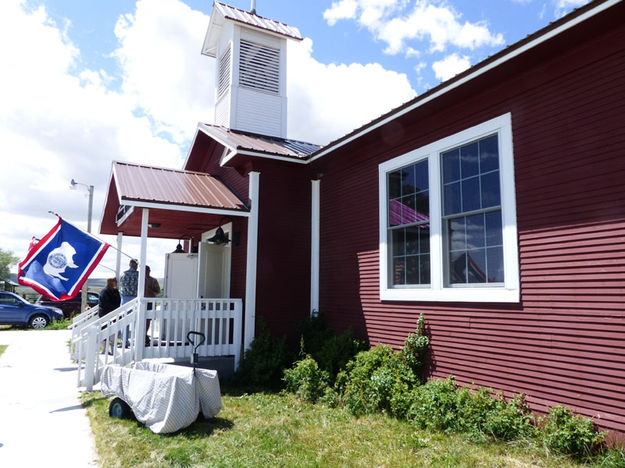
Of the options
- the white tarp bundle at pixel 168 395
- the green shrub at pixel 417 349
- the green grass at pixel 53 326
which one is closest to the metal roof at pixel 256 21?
the green shrub at pixel 417 349

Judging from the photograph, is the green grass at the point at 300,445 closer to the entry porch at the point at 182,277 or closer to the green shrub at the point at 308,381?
the green shrub at the point at 308,381

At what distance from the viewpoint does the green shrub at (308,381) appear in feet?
22.5

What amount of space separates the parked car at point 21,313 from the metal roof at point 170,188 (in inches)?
530

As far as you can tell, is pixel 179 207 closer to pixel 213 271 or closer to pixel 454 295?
pixel 213 271

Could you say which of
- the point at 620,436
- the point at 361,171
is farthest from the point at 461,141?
the point at 620,436

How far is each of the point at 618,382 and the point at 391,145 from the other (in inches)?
180

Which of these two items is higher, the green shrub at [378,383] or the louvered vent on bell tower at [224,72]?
the louvered vent on bell tower at [224,72]

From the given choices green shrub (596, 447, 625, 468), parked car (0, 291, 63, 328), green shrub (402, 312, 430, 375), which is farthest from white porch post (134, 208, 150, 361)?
parked car (0, 291, 63, 328)

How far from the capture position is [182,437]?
511 centimetres

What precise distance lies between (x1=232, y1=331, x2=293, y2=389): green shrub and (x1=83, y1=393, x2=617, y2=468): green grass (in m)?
1.72

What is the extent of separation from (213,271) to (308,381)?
4.03 metres

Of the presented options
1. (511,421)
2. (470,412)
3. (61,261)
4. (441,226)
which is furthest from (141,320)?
(511,421)

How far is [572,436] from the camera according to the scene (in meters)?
4.28

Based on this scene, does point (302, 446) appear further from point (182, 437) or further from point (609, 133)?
point (609, 133)
